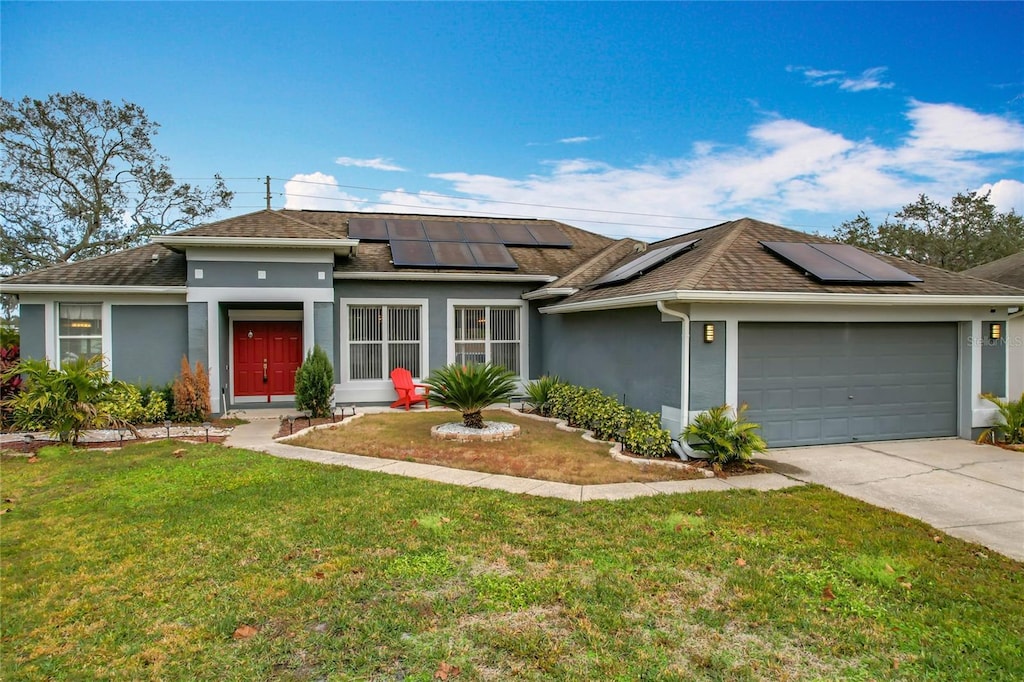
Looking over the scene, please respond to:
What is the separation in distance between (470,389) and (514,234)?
25.1ft

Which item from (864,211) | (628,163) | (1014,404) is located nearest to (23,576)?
(1014,404)

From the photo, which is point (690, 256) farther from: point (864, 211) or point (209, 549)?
point (864, 211)

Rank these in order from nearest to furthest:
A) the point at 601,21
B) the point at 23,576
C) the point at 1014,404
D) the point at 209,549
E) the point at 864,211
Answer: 1. the point at 23,576
2. the point at 209,549
3. the point at 1014,404
4. the point at 601,21
5. the point at 864,211

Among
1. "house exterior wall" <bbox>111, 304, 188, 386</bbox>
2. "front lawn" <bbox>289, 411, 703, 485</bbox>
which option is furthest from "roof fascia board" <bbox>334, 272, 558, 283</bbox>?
"house exterior wall" <bbox>111, 304, 188, 386</bbox>

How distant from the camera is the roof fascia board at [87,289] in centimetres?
1109

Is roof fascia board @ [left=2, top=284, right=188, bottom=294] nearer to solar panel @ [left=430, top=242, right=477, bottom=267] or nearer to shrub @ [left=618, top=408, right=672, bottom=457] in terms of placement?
solar panel @ [left=430, top=242, right=477, bottom=267]

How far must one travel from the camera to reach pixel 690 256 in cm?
998

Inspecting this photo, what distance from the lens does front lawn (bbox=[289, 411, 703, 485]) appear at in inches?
285

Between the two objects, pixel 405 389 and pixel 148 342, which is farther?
pixel 405 389

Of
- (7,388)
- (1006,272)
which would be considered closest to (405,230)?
(7,388)

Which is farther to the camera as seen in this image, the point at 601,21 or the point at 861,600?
the point at 601,21

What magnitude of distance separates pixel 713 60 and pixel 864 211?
920 inches

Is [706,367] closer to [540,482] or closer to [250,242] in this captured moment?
[540,482]

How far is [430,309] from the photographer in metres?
13.3
